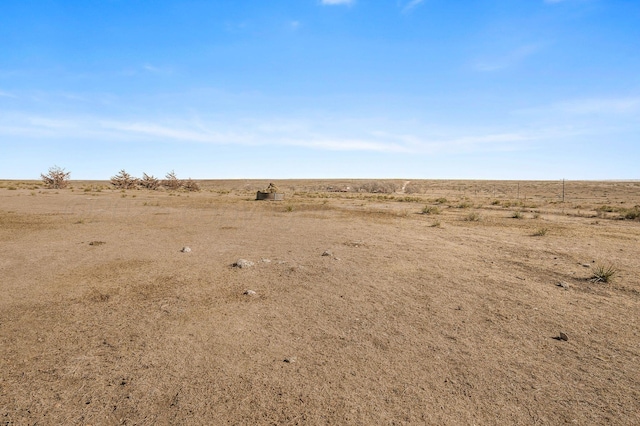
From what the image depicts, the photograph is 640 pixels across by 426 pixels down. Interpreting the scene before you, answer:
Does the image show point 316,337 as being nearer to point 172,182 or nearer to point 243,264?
point 243,264

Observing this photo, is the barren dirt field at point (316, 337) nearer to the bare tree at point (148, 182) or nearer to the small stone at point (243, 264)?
the small stone at point (243, 264)

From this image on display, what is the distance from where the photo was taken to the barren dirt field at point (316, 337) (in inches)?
124

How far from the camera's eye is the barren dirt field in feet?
10.4

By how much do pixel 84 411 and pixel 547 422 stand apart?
3.90 meters

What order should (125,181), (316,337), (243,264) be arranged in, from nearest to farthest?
(316,337)
(243,264)
(125,181)

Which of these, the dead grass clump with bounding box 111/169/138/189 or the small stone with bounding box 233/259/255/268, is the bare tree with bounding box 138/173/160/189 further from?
the small stone with bounding box 233/259/255/268

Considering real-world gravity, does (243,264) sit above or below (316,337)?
above

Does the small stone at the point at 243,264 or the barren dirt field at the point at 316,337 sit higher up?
the small stone at the point at 243,264

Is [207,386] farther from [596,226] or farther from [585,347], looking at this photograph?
[596,226]

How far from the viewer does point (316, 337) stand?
4.50 m

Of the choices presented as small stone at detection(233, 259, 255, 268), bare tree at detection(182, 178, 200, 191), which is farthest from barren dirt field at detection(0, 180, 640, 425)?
bare tree at detection(182, 178, 200, 191)

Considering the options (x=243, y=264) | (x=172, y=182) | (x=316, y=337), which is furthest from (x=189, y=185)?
(x=316, y=337)

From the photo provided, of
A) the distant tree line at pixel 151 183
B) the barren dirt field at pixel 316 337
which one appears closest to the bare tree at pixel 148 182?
the distant tree line at pixel 151 183

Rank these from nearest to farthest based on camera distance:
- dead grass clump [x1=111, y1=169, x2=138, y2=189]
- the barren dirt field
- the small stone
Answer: the barren dirt field, the small stone, dead grass clump [x1=111, y1=169, x2=138, y2=189]
